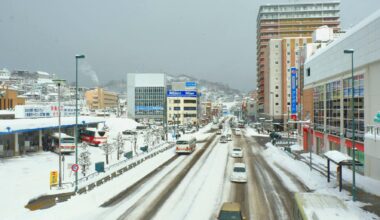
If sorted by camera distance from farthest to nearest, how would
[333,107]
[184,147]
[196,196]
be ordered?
[184,147]
[333,107]
[196,196]

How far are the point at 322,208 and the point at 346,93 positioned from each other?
Answer: 97.0 feet

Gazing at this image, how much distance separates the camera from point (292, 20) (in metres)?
158

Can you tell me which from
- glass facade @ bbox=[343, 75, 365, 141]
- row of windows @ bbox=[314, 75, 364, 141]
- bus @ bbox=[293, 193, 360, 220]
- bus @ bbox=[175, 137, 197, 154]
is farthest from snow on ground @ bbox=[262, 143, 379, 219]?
bus @ bbox=[175, 137, 197, 154]

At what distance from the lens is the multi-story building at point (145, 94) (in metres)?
173

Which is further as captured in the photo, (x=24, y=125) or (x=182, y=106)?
(x=182, y=106)

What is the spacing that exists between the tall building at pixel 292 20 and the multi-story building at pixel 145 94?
50323mm

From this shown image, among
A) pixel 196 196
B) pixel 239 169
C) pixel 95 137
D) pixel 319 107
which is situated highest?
pixel 319 107

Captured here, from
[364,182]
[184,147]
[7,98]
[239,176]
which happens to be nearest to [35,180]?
[239,176]

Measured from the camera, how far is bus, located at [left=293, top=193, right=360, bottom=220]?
43.6ft

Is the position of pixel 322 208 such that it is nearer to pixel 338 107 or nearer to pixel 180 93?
pixel 338 107

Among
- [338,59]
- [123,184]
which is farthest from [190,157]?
[338,59]

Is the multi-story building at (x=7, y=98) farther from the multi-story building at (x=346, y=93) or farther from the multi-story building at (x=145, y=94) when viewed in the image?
the multi-story building at (x=145, y=94)

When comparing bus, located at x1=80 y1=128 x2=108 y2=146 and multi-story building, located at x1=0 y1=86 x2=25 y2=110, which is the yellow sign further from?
multi-story building, located at x1=0 y1=86 x2=25 y2=110

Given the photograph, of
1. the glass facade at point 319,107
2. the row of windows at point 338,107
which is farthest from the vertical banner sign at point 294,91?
the row of windows at point 338,107
